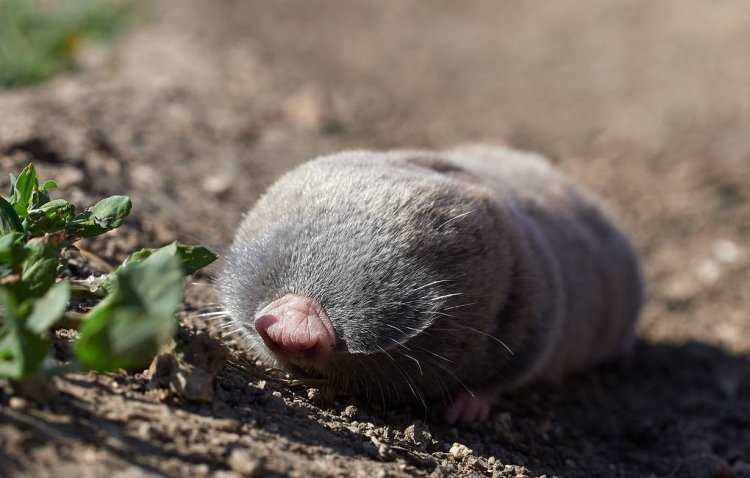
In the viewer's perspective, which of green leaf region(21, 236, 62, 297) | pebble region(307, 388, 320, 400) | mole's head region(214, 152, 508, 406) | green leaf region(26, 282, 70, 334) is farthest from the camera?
pebble region(307, 388, 320, 400)

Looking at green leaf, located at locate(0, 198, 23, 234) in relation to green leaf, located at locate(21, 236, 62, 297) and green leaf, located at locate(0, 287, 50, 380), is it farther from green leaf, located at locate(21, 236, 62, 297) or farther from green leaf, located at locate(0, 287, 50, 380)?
green leaf, located at locate(0, 287, 50, 380)

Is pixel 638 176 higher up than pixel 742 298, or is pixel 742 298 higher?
pixel 638 176

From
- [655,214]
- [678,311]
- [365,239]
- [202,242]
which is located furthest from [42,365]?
[655,214]

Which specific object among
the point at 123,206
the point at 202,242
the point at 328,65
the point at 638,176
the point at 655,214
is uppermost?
the point at 328,65

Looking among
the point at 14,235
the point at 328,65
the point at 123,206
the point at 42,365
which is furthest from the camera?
the point at 328,65

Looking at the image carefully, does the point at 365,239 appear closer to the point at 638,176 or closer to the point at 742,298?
the point at 742,298

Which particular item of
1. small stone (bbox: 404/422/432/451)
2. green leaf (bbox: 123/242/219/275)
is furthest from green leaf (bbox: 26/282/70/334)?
small stone (bbox: 404/422/432/451)

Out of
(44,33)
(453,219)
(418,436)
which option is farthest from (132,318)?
(44,33)

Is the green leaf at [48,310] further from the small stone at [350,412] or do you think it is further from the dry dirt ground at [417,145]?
the small stone at [350,412]
